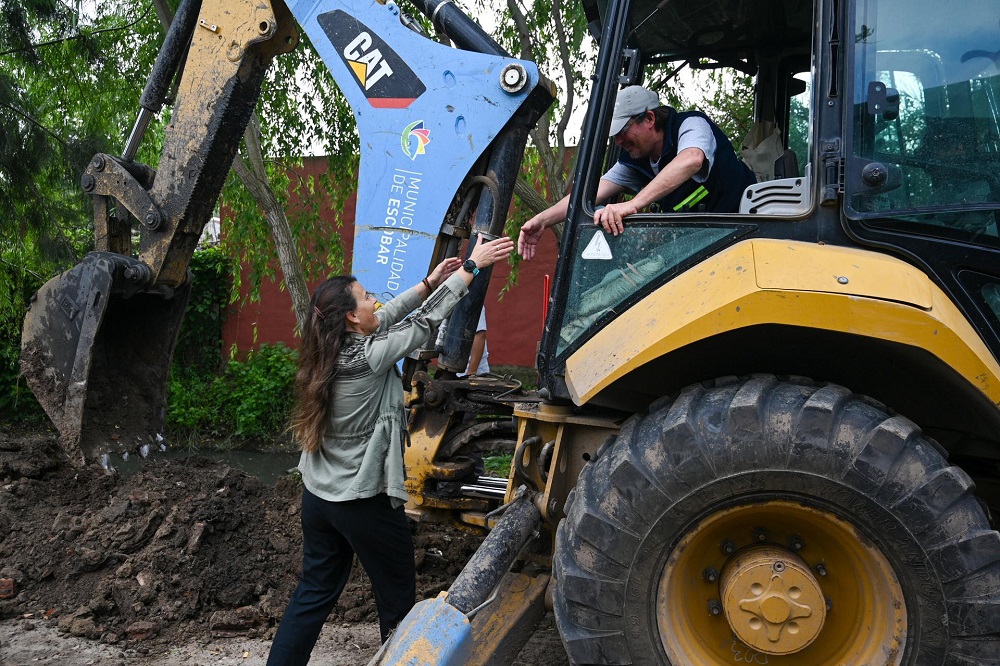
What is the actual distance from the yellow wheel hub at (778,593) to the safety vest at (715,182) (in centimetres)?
129

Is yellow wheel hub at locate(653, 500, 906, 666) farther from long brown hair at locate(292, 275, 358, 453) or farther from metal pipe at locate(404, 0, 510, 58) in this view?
metal pipe at locate(404, 0, 510, 58)

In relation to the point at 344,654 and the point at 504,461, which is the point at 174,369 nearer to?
the point at 504,461

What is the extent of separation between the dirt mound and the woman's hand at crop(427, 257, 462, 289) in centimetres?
194

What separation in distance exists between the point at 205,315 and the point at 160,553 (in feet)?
24.4

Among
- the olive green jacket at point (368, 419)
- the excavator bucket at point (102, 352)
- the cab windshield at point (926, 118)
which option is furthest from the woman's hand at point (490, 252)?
the excavator bucket at point (102, 352)

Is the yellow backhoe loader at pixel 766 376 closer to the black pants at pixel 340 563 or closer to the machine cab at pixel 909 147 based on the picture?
the machine cab at pixel 909 147

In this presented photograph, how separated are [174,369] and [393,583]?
347 inches

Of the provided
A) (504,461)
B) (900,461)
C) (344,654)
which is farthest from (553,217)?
(504,461)

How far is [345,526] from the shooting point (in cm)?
335

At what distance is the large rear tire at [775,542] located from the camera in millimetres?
2566

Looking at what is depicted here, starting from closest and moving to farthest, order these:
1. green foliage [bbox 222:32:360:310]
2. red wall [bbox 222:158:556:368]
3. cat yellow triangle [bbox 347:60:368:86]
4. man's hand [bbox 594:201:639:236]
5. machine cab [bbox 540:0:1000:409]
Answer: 1. machine cab [bbox 540:0:1000:409]
2. man's hand [bbox 594:201:639:236]
3. cat yellow triangle [bbox 347:60:368:86]
4. green foliage [bbox 222:32:360:310]
5. red wall [bbox 222:158:556:368]

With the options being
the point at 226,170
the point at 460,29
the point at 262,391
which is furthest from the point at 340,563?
the point at 262,391

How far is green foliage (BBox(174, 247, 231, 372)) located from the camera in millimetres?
11570

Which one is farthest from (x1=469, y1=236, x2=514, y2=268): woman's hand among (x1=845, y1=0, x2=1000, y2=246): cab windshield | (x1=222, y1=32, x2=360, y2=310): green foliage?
(x1=222, y1=32, x2=360, y2=310): green foliage
